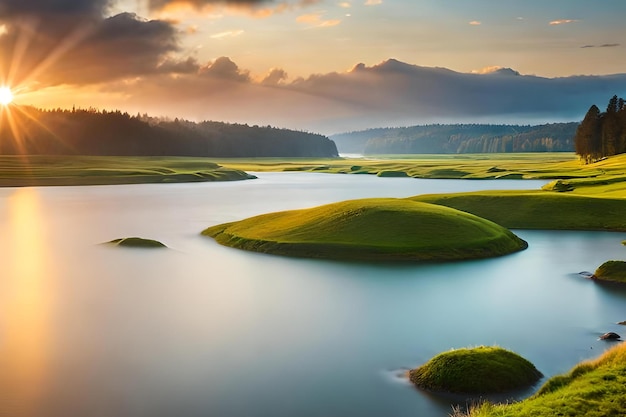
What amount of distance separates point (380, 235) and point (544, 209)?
1294 inches

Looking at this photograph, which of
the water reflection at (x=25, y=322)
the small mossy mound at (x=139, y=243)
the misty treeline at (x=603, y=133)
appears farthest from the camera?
the misty treeline at (x=603, y=133)

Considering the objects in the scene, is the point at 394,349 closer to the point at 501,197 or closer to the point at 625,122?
the point at 501,197

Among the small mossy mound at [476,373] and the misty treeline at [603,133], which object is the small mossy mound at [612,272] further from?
the misty treeline at [603,133]

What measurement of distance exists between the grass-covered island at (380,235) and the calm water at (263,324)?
2376mm

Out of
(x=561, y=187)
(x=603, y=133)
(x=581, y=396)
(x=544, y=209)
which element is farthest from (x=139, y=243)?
(x=603, y=133)

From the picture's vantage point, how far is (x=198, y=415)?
22828 millimetres

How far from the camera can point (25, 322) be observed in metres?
37.0

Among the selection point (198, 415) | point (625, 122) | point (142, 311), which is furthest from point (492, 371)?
point (625, 122)

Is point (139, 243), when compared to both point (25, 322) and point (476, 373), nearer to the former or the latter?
point (25, 322)

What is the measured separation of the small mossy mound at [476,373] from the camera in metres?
24.6

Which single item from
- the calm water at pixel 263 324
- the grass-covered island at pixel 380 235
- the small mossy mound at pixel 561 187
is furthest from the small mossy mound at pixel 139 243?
the small mossy mound at pixel 561 187

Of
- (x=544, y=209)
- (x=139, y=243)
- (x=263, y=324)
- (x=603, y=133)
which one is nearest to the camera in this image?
(x=263, y=324)

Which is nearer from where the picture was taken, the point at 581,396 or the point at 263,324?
the point at 581,396

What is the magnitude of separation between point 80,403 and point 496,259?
134 ft
